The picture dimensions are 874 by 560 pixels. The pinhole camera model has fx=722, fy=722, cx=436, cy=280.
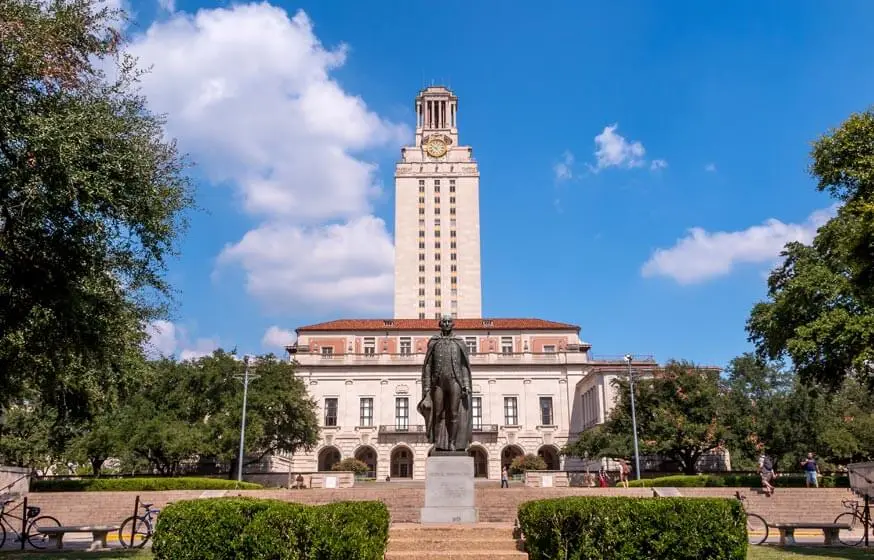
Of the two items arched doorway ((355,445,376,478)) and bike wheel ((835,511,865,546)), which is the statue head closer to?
bike wheel ((835,511,865,546))

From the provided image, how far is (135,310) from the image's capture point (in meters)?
16.0

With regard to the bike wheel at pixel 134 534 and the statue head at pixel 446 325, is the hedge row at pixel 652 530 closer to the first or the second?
the statue head at pixel 446 325

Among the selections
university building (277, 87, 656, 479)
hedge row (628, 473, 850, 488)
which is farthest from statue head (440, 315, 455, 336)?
university building (277, 87, 656, 479)

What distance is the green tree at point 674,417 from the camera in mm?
41531

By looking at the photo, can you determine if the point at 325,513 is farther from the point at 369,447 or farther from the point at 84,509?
the point at 369,447

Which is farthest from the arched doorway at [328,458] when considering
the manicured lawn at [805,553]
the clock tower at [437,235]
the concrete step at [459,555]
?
the concrete step at [459,555]

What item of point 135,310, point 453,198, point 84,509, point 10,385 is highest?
point 453,198

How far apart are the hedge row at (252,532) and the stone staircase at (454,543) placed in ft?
6.88

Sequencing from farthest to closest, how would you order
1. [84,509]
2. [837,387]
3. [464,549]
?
[837,387] < [84,509] < [464,549]

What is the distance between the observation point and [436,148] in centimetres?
10456

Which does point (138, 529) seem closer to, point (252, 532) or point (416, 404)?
point (252, 532)

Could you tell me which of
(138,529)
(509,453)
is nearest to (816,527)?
(138,529)

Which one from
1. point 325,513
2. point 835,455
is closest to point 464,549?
point 325,513

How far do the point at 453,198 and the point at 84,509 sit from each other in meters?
78.3
